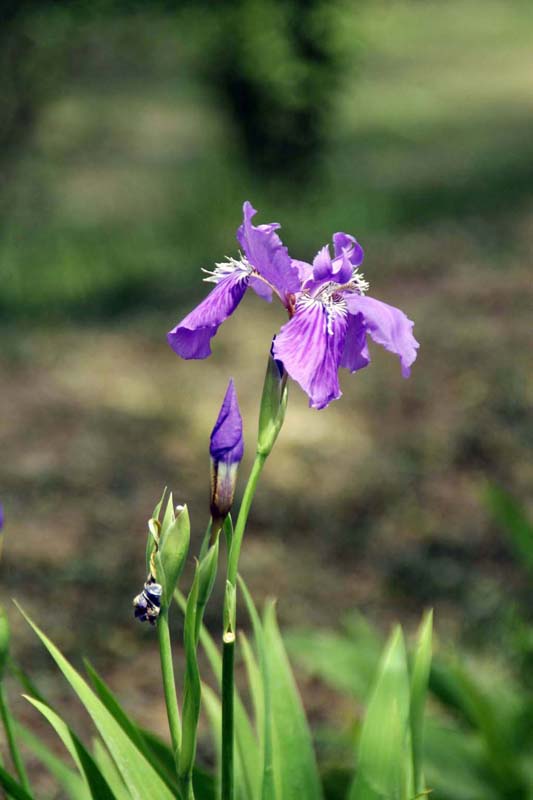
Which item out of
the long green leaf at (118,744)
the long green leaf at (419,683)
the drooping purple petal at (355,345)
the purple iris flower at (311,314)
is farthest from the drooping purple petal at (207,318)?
the long green leaf at (419,683)

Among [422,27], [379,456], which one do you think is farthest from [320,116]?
[422,27]

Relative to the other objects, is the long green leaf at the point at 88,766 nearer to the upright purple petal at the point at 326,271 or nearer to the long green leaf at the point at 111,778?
the long green leaf at the point at 111,778

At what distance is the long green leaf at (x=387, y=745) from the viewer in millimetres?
1318

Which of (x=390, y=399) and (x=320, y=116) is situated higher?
(x=320, y=116)

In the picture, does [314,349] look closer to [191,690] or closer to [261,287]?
[261,287]

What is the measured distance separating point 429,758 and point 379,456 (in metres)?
1.84

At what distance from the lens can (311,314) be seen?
3.62 ft

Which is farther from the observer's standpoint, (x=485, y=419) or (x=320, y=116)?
(x=320, y=116)

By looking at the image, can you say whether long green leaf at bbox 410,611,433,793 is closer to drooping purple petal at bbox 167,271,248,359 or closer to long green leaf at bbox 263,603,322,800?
long green leaf at bbox 263,603,322,800

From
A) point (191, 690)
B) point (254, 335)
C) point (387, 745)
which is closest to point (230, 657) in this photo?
point (191, 690)

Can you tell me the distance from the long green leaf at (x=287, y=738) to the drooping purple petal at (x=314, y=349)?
0.48 meters

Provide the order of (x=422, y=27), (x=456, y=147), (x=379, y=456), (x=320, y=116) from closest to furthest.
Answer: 1. (x=379, y=456)
2. (x=320, y=116)
3. (x=456, y=147)
4. (x=422, y=27)

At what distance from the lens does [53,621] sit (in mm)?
2842

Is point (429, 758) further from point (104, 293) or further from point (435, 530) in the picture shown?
point (104, 293)
